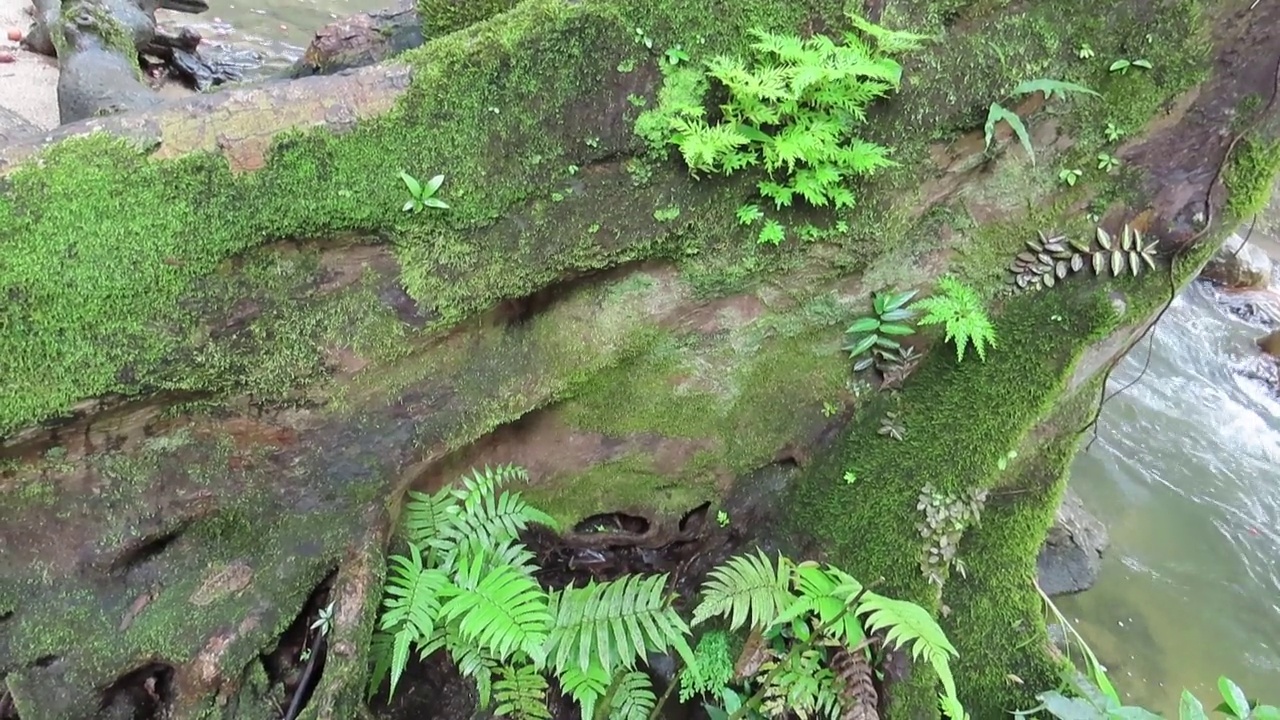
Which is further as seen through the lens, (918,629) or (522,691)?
(522,691)

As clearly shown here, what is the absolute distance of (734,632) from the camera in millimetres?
4039

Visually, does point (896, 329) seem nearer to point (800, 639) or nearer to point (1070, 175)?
point (1070, 175)

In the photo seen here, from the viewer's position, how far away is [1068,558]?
22.7ft

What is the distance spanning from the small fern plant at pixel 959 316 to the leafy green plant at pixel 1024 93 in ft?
2.27

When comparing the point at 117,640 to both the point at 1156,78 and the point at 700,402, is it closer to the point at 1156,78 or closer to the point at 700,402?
the point at 700,402

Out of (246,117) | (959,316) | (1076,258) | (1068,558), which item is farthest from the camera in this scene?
(1068,558)

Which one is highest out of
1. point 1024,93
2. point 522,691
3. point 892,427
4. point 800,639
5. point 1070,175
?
point 1024,93

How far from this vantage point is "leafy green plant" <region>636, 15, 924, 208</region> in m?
3.39

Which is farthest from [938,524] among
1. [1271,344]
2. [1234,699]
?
[1271,344]

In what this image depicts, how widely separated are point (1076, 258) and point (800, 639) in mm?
2269

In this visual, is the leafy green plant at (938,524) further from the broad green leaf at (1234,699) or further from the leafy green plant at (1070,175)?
the leafy green plant at (1070,175)

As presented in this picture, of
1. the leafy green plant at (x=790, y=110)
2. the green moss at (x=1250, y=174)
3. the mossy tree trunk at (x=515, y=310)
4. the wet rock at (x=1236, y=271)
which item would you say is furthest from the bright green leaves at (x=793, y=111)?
the wet rock at (x=1236, y=271)

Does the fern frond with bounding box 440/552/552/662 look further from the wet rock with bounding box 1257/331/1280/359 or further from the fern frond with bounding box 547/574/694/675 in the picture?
the wet rock with bounding box 1257/331/1280/359

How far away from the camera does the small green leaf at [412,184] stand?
3.19 m
